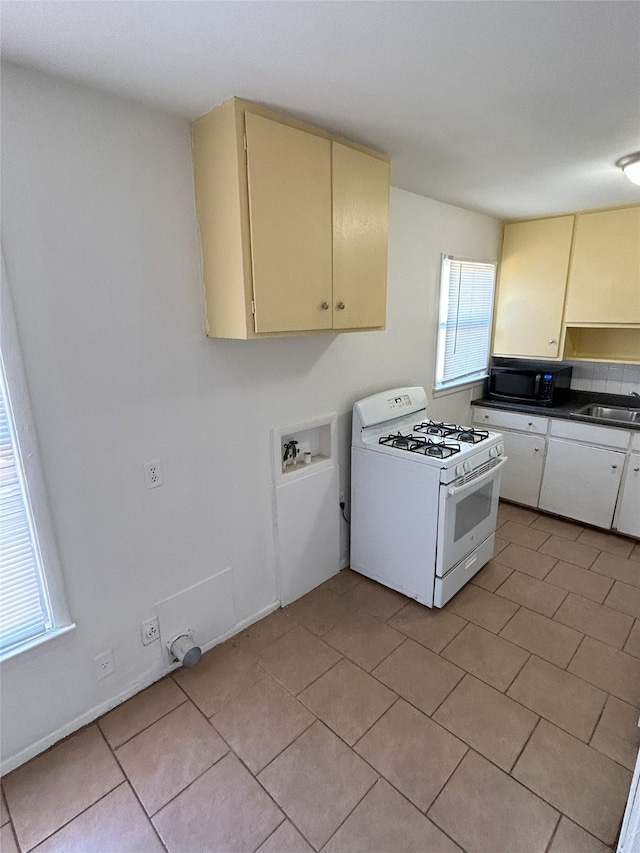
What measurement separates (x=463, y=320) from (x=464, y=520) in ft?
5.73

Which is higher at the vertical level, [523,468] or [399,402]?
[399,402]

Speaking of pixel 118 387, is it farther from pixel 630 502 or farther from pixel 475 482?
pixel 630 502

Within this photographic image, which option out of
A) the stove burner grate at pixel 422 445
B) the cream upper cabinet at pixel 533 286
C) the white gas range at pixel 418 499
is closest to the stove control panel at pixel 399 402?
the white gas range at pixel 418 499

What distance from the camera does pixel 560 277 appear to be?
11.1 ft

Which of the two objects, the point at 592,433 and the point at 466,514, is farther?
the point at 592,433

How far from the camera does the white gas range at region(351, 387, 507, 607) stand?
2.37 m

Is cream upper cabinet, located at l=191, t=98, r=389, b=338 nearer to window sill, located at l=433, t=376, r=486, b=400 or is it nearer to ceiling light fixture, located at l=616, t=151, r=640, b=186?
ceiling light fixture, located at l=616, t=151, r=640, b=186

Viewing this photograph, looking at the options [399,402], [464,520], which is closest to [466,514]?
[464,520]

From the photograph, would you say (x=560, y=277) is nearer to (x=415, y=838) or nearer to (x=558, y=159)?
(x=558, y=159)

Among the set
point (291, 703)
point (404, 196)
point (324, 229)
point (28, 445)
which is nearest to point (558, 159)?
point (404, 196)

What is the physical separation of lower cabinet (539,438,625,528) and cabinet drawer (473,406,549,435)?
0.15 metres

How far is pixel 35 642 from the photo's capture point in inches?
63.6

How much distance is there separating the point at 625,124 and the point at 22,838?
3.36 metres

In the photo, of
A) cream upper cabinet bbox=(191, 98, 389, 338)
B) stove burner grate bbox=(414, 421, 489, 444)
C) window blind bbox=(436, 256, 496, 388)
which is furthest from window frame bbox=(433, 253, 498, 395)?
cream upper cabinet bbox=(191, 98, 389, 338)
